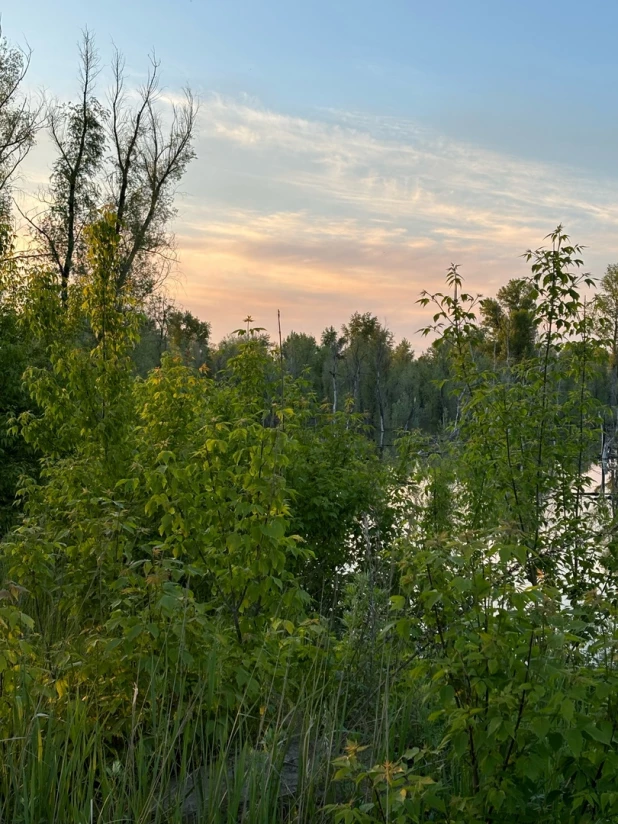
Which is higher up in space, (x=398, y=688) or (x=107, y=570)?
(x=107, y=570)

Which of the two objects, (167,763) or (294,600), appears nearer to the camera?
(167,763)

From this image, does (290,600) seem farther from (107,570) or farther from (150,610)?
(107,570)

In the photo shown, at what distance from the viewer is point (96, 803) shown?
11.3ft

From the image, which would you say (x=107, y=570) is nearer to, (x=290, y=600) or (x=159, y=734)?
(x=290, y=600)

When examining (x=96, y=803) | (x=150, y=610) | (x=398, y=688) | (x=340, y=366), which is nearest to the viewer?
(x=96, y=803)

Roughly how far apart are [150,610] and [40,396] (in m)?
4.81

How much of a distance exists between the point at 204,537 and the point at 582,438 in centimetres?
405

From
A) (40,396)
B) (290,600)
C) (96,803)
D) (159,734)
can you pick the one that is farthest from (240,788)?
(40,396)

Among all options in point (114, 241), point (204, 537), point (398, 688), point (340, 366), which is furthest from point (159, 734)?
point (340, 366)

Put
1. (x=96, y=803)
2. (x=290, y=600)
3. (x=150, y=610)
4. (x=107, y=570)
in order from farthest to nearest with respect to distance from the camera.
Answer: (x=107, y=570) < (x=290, y=600) < (x=150, y=610) < (x=96, y=803)

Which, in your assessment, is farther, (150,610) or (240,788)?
(150,610)

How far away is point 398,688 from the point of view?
4.80 meters

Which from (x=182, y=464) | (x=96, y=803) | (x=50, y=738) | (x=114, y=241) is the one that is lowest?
(x=96, y=803)

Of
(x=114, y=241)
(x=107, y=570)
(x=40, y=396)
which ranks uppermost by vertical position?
(x=114, y=241)
